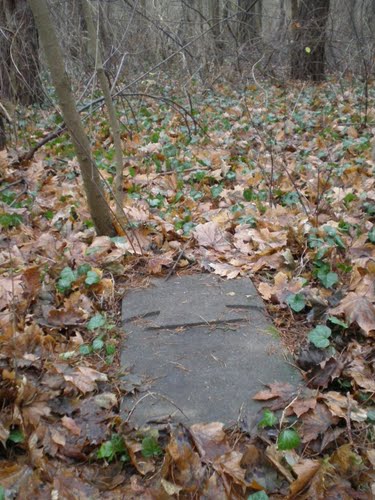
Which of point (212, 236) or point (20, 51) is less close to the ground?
point (20, 51)

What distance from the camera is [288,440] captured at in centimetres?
164

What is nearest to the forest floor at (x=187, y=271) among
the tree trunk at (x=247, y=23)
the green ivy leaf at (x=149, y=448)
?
the green ivy leaf at (x=149, y=448)

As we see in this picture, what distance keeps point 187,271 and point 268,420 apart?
4.19 feet

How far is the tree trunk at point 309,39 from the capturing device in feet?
27.2

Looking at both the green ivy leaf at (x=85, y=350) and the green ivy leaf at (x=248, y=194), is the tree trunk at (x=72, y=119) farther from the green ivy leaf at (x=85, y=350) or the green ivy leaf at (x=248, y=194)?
the green ivy leaf at (x=248, y=194)

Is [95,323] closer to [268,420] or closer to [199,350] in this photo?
[199,350]

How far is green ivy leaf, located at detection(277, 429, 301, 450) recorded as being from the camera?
1.64m

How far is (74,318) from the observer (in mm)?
2381

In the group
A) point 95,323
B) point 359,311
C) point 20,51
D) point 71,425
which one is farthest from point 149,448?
point 20,51

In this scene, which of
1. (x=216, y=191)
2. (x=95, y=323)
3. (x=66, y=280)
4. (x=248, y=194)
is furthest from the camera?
(x=216, y=191)

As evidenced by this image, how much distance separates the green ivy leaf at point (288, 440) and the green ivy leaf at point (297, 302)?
80 cm

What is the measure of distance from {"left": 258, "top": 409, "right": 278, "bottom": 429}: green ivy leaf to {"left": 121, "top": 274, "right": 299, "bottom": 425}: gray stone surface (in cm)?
7

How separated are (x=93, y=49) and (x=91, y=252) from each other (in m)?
1.33

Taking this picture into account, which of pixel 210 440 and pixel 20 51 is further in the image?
pixel 20 51
